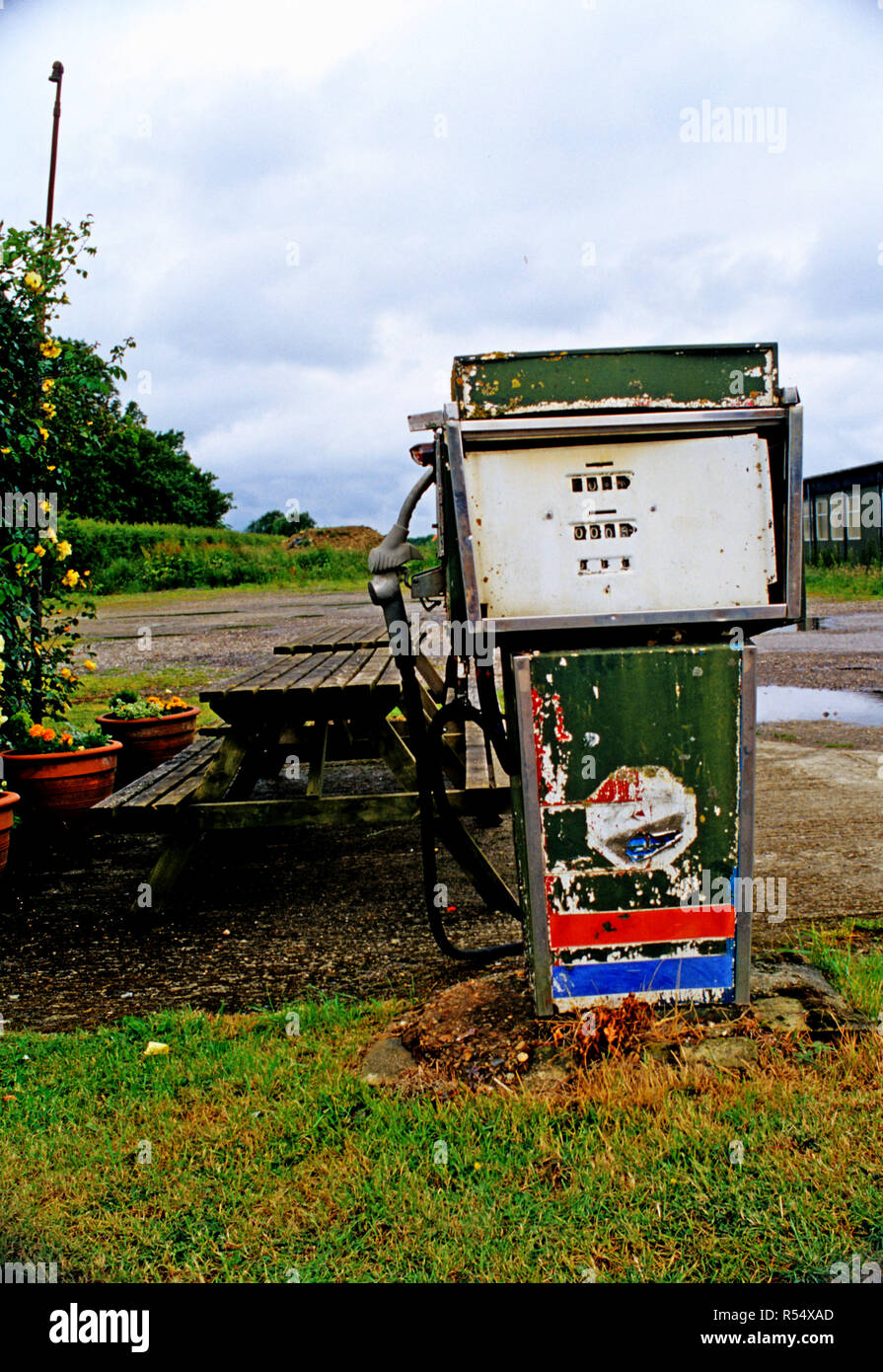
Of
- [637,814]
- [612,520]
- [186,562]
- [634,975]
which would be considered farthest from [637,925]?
[186,562]

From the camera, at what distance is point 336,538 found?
40.7m

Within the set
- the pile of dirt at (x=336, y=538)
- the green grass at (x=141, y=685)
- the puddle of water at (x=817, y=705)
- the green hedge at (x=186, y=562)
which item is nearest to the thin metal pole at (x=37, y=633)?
the green grass at (x=141, y=685)

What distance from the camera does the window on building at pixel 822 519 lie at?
2900cm

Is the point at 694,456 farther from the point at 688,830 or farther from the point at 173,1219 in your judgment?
the point at 173,1219

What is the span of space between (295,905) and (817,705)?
17.5ft

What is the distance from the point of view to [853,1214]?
196 centimetres

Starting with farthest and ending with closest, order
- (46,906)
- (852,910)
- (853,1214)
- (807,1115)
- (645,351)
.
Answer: (46,906) → (852,910) → (645,351) → (807,1115) → (853,1214)

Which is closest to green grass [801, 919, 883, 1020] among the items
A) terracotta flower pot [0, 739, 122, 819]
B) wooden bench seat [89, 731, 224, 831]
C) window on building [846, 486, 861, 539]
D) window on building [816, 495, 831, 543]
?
wooden bench seat [89, 731, 224, 831]

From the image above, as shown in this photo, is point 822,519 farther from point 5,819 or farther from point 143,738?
point 5,819

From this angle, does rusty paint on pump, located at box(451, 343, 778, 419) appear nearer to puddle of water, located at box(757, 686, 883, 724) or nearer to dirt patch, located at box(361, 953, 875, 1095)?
dirt patch, located at box(361, 953, 875, 1095)

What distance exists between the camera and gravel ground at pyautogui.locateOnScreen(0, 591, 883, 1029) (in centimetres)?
330

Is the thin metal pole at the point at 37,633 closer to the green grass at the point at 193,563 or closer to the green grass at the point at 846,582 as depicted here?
the green grass at the point at 846,582
